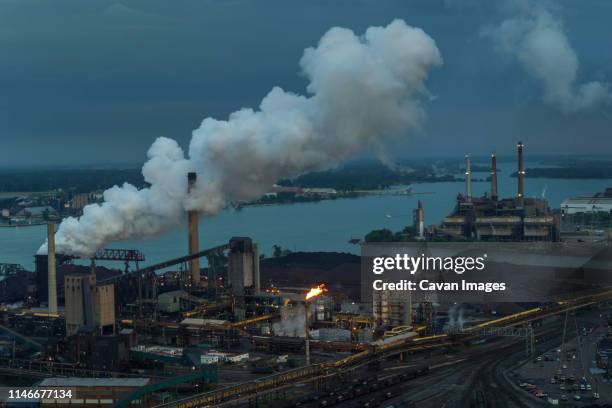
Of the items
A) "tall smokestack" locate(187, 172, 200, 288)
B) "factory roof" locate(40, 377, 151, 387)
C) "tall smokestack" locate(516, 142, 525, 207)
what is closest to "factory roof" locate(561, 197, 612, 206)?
"tall smokestack" locate(516, 142, 525, 207)

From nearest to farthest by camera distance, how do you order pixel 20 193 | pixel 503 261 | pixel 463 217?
pixel 503 261, pixel 463 217, pixel 20 193

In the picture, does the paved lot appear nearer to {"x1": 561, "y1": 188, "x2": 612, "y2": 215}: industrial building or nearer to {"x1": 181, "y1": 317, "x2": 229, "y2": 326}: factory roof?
{"x1": 181, "y1": 317, "x2": 229, "y2": 326}: factory roof

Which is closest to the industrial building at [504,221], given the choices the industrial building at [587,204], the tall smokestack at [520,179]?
the tall smokestack at [520,179]

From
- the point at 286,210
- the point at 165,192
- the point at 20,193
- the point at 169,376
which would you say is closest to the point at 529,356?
the point at 169,376

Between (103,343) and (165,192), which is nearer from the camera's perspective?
(103,343)

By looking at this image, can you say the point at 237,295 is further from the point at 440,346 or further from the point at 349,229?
the point at 349,229

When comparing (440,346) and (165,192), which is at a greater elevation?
(165,192)

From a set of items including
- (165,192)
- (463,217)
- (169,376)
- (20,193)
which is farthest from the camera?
(20,193)
